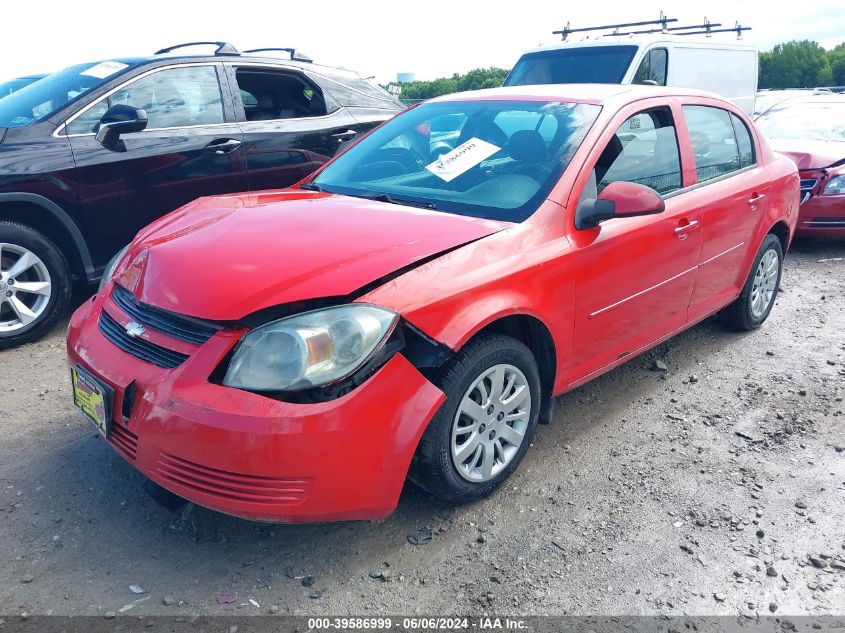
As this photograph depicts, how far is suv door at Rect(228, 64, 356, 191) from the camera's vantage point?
5465 millimetres

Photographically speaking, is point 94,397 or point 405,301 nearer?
point 405,301

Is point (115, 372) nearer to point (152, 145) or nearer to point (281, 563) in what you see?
point (281, 563)

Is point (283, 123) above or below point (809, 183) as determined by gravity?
above

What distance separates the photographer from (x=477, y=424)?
276 cm

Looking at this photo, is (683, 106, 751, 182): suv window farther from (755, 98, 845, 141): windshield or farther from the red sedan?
(755, 98, 845, 141): windshield

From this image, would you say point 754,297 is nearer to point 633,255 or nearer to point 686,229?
point 686,229

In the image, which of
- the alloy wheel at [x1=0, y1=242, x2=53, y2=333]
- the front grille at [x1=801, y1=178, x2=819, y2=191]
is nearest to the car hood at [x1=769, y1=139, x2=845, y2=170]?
the front grille at [x1=801, y1=178, x2=819, y2=191]

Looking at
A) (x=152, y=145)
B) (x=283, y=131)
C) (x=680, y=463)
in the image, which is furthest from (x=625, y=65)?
(x=680, y=463)

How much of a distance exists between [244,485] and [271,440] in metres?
0.19

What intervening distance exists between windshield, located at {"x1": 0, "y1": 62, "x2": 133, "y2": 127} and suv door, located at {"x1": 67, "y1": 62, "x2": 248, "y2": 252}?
20 cm

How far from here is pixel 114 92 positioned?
4.85m

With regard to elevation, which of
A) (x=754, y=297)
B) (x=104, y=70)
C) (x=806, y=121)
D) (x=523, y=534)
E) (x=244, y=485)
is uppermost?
(x=104, y=70)

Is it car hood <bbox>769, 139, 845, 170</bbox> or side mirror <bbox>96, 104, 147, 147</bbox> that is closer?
side mirror <bbox>96, 104, 147, 147</bbox>

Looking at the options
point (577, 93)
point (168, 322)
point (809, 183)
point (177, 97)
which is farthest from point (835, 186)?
point (168, 322)
